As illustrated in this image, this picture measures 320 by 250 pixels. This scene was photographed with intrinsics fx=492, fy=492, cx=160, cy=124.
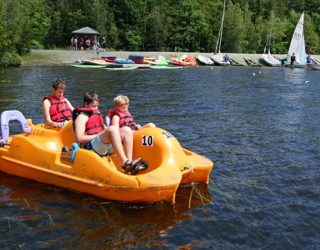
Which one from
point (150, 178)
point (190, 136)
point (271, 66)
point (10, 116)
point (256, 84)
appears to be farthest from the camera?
point (271, 66)

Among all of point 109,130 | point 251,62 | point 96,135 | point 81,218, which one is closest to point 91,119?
point 96,135

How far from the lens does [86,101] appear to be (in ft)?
28.4

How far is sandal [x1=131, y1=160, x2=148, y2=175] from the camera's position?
26.2ft

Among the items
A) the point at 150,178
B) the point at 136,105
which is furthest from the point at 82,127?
the point at 136,105

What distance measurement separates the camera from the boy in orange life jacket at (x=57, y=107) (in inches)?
397

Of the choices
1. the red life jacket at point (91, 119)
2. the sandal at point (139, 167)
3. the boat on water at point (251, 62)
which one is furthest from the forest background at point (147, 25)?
the sandal at point (139, 167)

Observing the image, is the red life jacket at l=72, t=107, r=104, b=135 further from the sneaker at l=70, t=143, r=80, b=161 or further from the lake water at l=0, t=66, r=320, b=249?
the lake water at l=0, t=66, r=320, b=249

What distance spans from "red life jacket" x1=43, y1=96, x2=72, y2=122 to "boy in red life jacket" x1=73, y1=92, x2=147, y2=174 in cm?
159

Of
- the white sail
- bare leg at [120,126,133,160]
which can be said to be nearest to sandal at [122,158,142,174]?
bare leg at [120,126,133,160]

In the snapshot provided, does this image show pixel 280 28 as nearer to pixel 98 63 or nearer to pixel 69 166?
pixel 98 63

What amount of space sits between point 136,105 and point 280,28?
191ft

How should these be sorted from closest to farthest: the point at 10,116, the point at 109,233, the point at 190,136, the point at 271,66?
the point at 109,233 → the point at 10,116 → the point at 190,136 → the point at 271,66

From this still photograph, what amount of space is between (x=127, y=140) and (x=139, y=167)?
55 cm

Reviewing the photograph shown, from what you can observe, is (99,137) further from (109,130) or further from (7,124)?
(7,124)
